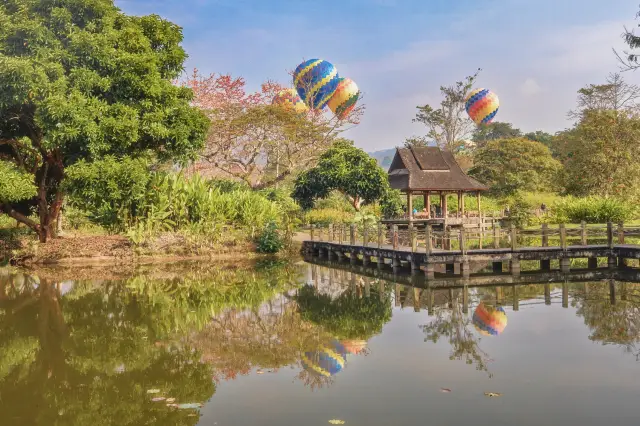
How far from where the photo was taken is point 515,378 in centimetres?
721

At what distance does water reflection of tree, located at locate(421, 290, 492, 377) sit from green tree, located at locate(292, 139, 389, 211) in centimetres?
1389

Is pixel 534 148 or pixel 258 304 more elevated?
pixel 534 148

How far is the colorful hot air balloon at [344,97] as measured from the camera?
41.5 meters

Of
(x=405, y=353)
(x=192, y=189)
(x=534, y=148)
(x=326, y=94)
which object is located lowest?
(x=405, y=353)

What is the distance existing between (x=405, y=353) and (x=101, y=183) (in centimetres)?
1302

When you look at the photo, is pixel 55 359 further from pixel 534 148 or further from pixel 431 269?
pixel 534 148

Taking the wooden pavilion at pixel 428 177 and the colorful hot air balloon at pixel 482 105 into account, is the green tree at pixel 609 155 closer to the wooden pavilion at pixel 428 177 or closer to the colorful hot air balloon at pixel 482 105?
the wooden pavilion at pixel 428 177

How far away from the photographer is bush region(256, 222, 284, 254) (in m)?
22.7

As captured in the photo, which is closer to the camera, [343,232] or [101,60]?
[101,60]

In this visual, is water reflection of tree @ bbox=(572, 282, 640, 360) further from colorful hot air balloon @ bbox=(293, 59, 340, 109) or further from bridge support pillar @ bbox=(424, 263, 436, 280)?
colorful hot air balloon @ bbox=(293, 59, 340, 109)

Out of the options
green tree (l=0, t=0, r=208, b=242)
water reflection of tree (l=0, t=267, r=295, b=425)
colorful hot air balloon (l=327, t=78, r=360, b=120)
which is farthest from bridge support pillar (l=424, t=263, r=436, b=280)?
colorful hot air balloon (l=327, t=78, r=360, b=120)

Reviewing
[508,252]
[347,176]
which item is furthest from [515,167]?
[508,252]

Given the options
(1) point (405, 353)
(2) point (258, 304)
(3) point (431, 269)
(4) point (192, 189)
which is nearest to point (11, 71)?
(4) point (192, 189)

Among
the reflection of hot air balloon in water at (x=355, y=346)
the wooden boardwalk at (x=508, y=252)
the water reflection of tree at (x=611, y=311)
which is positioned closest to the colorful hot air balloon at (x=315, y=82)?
the wooden boardwalk at (x=508, y=252)
